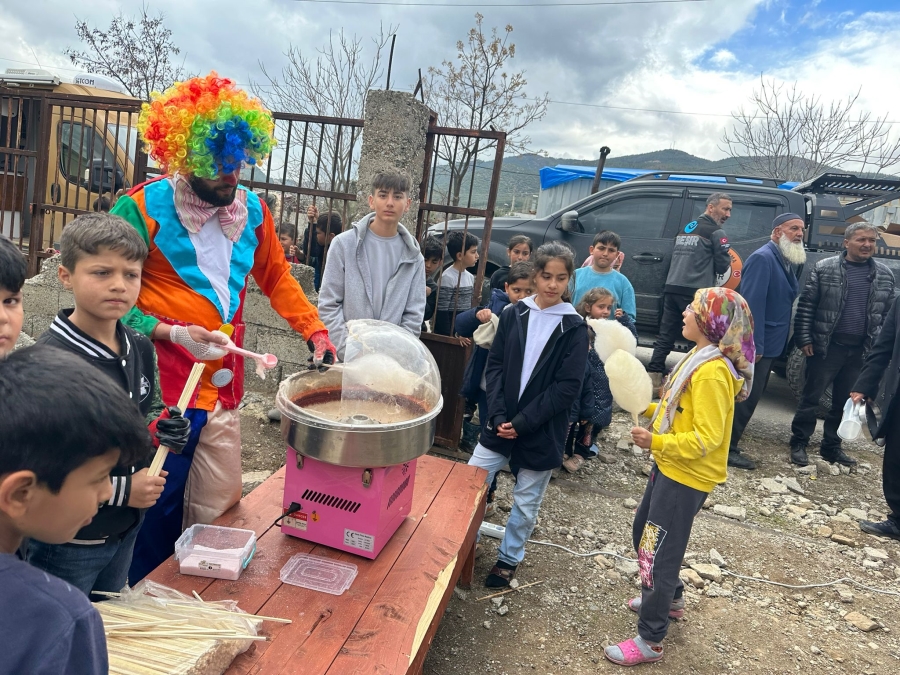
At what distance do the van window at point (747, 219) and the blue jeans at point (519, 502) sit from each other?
466cm

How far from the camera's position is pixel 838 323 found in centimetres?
528

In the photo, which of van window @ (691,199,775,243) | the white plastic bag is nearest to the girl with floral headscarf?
the white plastic bag

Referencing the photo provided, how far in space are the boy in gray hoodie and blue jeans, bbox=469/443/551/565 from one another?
38.9 inches

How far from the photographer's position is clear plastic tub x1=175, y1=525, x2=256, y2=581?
1.92 m

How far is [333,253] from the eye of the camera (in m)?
3.52

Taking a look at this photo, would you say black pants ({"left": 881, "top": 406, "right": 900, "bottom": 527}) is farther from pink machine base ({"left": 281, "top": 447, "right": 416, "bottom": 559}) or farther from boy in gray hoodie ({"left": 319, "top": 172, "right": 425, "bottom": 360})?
pink machine base ({"left": 281, "top": 447, "right": 416, "bottom": 559})

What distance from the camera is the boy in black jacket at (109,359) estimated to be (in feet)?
5.33

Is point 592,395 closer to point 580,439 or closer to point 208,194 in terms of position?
point 580,439

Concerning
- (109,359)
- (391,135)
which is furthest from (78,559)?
(391,135)

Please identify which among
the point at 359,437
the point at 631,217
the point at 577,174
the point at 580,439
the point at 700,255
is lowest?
the point at 580,439

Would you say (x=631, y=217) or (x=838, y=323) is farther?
(x=631, y=217)

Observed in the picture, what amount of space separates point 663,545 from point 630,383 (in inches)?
29.4

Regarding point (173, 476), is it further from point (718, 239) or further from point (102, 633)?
point (718, 239)

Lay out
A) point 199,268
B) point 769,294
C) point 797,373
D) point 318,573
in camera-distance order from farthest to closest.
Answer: point 797,373, point 769,294, point 199,268, point 318,573
